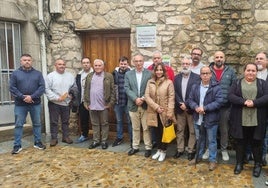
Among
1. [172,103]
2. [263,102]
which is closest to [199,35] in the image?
[172,103]

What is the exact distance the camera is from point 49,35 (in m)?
6.34

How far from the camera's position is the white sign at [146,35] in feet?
18.2

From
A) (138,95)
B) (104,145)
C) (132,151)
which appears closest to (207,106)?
(138,95)

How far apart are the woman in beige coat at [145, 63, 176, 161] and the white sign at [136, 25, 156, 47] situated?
1085 mm

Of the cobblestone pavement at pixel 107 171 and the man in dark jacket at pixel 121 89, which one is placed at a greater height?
the man in dark jacket at pixel 121 89

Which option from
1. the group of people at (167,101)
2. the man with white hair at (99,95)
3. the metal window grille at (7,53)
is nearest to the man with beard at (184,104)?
the group of people at (167,101)

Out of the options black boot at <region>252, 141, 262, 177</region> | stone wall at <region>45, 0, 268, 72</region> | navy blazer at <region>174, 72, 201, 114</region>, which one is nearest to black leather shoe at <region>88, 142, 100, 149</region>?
navy blazer at <region>174, 72, 201, 114</region>

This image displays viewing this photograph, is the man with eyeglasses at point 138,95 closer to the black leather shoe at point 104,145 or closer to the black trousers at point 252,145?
the black leather shoe at point 104,145

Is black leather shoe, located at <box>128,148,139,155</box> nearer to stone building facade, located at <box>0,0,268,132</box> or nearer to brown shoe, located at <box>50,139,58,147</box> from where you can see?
brown shoe, located at <box>50,139,58,147</box>

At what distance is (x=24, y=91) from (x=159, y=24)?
2615 mm

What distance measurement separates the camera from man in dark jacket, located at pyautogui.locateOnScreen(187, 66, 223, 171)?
4.24 metres

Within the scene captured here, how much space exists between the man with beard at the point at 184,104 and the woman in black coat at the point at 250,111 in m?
0.68

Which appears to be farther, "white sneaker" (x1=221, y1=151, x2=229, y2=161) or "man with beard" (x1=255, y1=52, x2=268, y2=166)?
"white sneaker" (x1=221, y1=151, x2=229, y2=161)

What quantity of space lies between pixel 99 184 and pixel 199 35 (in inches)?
120
